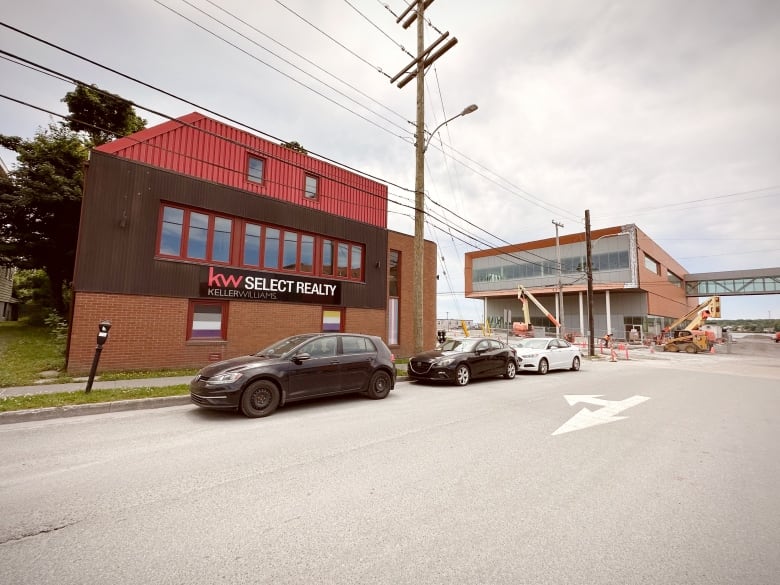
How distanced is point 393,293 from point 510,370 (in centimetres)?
736

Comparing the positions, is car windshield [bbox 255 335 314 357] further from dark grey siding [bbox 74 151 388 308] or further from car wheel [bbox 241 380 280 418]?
dark grey siding [bbox 74 151 388 308]

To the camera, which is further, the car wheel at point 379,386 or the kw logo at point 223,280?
the kw logo at point 223,280

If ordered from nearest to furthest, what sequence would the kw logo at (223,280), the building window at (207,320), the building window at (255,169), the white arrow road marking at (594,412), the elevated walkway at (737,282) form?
the white arrow road marking at (594,412)
the building window at (207,320)
the kw logo at (223,280)
the building window at (255,169)
the elevated walkway at (737,282)

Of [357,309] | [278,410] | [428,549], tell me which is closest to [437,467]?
[428,549]

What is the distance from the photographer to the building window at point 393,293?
59.0 ft

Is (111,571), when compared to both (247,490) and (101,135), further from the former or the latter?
(101,135)

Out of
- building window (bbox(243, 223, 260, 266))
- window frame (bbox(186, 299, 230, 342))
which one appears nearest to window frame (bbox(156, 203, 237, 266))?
building window (bbox(243, 223, 260, 266))

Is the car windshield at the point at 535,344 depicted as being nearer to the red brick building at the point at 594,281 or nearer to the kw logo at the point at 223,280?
the kw logo at the point at 223,280

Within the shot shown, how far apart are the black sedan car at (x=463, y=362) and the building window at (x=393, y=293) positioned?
5.93m

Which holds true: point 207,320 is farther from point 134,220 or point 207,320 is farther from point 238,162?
point 238,162

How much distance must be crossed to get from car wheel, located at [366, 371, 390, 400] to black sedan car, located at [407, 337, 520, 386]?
235 centimetres

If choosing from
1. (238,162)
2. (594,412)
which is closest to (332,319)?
(238,162)

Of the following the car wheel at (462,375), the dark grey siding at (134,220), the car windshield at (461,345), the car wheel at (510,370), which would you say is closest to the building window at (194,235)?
the dark grey siding at (134,220)

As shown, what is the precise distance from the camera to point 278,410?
725 centimetres
